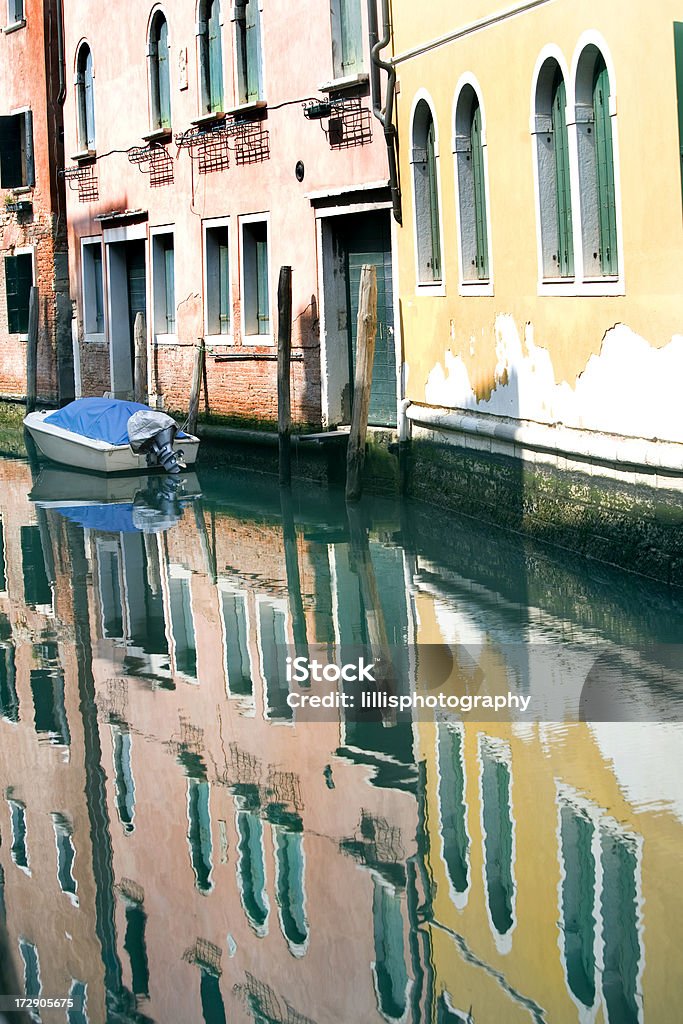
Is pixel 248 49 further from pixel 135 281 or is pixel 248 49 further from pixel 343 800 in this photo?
pixel 343 800

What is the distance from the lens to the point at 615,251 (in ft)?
32.9

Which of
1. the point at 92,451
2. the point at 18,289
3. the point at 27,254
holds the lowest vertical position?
the point at 92,451

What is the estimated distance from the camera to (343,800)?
5535 millimetres

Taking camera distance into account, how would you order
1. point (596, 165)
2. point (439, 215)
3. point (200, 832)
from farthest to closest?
point (439, 215)
point (596, 165)
point (200, 832)

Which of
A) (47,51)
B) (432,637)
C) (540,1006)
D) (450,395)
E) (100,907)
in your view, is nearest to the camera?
(540,1006)

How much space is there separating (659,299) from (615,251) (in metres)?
0.96

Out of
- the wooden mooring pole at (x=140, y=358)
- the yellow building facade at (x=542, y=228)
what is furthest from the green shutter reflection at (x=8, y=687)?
the wooden mooring pole at (x=140, y=358)

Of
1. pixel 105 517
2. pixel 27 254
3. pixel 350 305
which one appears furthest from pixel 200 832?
pixel 27 254

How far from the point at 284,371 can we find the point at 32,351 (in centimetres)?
905

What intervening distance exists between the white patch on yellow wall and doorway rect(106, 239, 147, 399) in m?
9.64

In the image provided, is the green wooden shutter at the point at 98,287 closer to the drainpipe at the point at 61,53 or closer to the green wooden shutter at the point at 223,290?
the drainpipe at the point at 61,53

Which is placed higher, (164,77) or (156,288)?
(164,77)

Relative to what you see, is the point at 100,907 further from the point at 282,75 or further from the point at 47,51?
the point at 47,51

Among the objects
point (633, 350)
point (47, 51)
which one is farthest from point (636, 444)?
point (47, 51)
